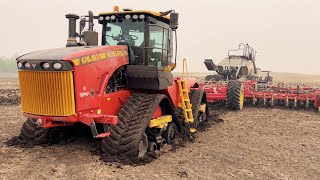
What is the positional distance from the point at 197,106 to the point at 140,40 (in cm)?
316

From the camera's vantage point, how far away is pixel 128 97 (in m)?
7.09

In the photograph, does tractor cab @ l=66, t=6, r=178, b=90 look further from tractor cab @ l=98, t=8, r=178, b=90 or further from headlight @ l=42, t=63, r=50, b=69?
headlight @ l=42, t=63, r=50, b=69

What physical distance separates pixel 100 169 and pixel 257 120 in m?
7.33

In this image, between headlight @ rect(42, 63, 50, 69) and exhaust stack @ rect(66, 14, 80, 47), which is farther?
exhaust stack @ rect(66, 14, 80, 47)

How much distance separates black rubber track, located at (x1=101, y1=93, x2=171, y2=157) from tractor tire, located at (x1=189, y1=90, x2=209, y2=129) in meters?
2.70

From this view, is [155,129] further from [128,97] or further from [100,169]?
Result: [100,169]

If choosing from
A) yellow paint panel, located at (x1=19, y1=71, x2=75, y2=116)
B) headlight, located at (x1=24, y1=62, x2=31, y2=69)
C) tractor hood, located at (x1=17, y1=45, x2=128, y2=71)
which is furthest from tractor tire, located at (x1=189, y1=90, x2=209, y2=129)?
headlight, located at (x1=24, y1=62, x2=31, y2=69)

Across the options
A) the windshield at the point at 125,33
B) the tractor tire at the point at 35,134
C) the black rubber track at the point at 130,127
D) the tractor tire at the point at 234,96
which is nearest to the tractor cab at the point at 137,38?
the windshield at the point at 125,33

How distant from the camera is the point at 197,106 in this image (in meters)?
9.86

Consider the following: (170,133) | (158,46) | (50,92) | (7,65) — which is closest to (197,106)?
(170,133)

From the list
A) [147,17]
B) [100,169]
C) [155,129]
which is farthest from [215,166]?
[147,17]

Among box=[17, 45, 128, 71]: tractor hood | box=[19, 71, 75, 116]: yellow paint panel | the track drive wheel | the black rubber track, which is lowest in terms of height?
the track drive wheel

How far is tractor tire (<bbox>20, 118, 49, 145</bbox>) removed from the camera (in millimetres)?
7148

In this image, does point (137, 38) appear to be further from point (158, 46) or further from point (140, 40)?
point (158, 46)
